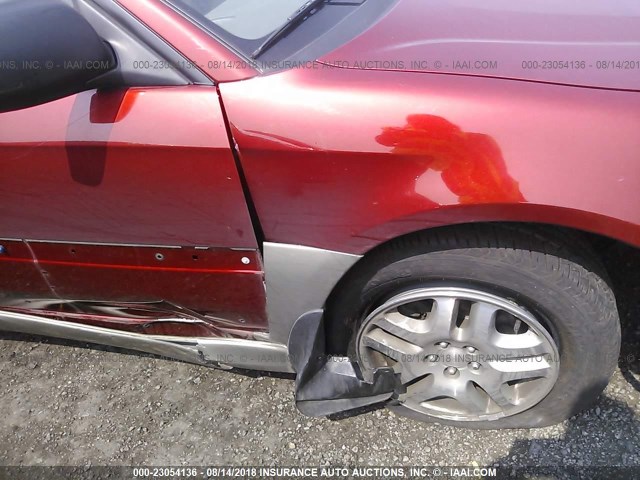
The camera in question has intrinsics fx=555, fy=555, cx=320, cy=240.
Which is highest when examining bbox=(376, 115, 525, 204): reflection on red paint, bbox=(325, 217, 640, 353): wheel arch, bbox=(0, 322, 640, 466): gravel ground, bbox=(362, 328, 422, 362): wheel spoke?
bbox=(376, 115, 525, 204): reflection on red paint

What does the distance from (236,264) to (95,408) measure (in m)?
1.01

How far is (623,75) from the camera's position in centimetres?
132

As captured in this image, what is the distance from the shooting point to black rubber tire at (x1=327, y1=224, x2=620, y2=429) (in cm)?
149

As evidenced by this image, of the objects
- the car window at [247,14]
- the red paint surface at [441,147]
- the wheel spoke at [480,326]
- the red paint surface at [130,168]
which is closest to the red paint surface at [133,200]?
the red paint surface at [130,168]

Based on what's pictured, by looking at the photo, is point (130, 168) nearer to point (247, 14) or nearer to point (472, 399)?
point (247, 14)

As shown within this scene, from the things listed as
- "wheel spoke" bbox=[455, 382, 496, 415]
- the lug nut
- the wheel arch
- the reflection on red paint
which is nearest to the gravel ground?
"wheel spoke" bbox=[455, 382, 496, 415]

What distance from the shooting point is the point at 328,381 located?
182 cm

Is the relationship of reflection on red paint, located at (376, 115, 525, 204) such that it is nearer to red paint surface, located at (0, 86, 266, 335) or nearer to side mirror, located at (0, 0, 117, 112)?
red paint surface, located at (0, 86, 266, 335)

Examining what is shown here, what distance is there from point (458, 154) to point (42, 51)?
3.18 ft

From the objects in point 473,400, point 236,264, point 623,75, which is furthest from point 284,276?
point 623,75

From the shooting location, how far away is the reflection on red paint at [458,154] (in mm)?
1300

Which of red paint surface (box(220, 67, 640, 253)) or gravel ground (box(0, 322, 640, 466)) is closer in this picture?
red paint surface (box(220, 67, 640, 253))

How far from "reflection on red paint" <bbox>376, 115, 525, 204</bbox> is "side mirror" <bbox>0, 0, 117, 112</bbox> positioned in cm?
72

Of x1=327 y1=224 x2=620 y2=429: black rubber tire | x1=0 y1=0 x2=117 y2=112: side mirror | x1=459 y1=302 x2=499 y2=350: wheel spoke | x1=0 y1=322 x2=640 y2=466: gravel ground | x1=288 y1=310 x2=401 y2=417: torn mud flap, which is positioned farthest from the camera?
x1=0 y1=322 x2=640 y2=466: gravel ground
